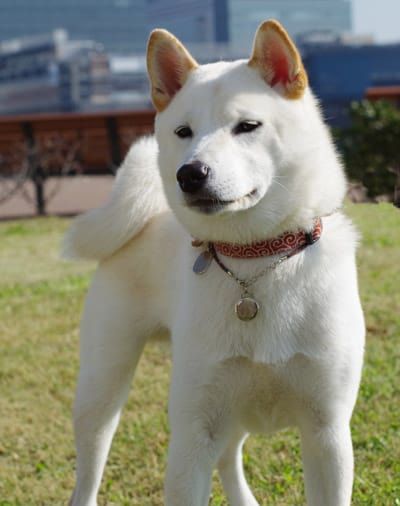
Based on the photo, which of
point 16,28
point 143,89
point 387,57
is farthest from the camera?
point 16,28

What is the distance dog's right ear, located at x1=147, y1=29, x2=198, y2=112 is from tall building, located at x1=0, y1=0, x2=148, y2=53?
568 feet

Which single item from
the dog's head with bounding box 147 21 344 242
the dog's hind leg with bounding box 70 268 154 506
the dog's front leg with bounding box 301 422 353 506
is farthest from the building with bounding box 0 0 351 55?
the dog's front leg with bounding box 301 422 353 506

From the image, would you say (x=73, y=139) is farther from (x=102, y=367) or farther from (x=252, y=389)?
(x=252, y=389)

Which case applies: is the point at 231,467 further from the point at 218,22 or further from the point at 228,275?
the point at 218,22

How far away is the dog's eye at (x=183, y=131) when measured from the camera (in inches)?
100

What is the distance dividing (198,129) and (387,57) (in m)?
70.5

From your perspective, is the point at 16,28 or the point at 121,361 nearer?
the point at 121,361

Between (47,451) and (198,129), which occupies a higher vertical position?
(198,129)

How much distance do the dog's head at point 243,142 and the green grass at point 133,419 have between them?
124cm

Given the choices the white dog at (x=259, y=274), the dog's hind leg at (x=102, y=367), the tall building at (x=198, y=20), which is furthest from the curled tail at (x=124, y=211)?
the tall building at (x=198, y=20)

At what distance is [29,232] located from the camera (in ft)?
32.8

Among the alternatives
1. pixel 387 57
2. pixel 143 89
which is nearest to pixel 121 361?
pixel 387 57

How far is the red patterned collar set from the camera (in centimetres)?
264

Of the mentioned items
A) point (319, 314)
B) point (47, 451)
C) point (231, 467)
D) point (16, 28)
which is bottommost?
point (16, 28)
